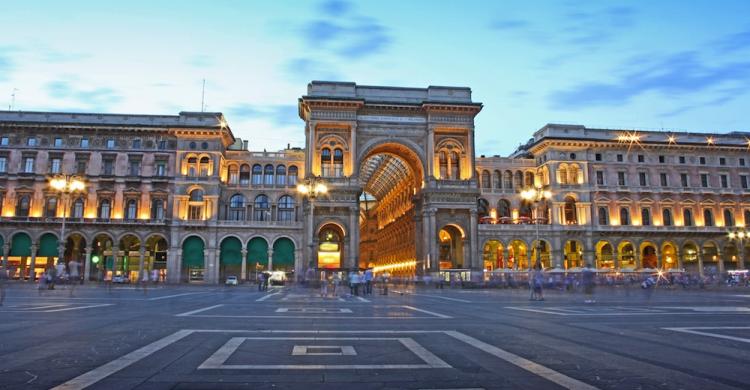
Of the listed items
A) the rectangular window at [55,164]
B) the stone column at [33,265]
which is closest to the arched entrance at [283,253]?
the stone column at [33,265]

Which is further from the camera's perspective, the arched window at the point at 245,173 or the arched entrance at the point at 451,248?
the arched window at the point at 245,173

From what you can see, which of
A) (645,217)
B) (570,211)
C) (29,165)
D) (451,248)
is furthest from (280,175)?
(645,217)

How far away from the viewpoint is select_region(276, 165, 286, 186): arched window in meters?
70.0

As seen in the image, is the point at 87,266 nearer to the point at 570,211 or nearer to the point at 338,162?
the point at 338,162

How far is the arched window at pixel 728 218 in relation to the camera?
72.6 metres

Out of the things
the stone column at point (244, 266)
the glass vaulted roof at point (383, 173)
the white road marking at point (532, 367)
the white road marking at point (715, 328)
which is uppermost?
the glass vaulted roof at point (383, 173)

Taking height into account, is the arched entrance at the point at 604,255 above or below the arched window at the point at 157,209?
below

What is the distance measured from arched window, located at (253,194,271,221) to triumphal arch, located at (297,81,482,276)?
766cm

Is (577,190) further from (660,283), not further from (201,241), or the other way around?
(201,241)

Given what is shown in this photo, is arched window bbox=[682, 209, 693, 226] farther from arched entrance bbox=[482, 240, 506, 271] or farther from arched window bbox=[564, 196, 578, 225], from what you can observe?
arched entrance bbox=[482, 240, 506, 271]

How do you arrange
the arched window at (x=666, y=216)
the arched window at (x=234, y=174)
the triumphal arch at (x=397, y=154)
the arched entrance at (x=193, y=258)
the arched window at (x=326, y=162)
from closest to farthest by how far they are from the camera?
the triumphal arch at (x=397, y=154), the arched window at (x=326, y=162), the arched entrance at (x=193, y=258), the arched window at (x=234, y=174), the arched window at (x=666, y=216)

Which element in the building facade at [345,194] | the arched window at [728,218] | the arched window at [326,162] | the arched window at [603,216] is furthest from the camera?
the arched window at [728,218]

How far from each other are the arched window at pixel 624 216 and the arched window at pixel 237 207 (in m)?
47.6

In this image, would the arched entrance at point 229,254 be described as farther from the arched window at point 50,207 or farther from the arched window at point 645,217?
the arched window at point 645,217
